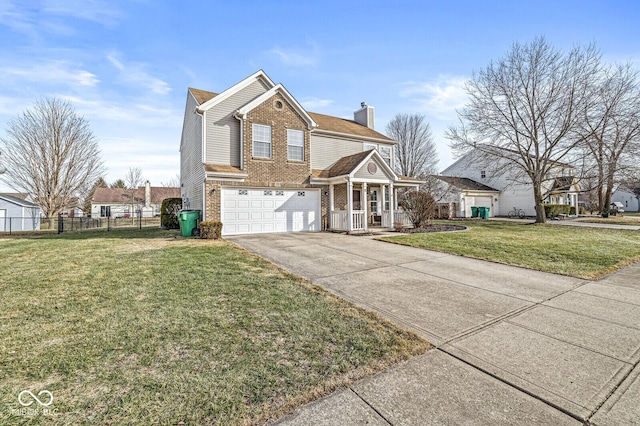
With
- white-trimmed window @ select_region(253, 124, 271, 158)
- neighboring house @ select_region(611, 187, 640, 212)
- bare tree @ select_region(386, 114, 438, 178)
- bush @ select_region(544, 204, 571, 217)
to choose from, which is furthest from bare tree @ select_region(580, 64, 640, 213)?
neighboring house @ select_region(611, 187, 640, 212)

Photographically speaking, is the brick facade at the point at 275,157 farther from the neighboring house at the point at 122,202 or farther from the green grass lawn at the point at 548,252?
the neighboring house at the point at 122,202

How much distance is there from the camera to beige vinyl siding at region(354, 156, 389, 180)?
14.2m

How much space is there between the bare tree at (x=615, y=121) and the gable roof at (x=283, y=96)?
18042 millimetres

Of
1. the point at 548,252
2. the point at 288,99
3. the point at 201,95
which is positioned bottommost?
the point at 548,252

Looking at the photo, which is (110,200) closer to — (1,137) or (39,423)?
(1,137)

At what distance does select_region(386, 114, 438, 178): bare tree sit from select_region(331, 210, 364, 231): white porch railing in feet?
74.1

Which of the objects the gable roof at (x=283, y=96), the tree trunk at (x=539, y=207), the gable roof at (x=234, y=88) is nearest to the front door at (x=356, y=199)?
the gable roof at (x=283, y=96)

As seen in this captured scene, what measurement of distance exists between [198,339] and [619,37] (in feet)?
57.9

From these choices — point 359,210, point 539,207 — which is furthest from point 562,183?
point 359,210

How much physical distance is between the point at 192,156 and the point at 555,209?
109 feet

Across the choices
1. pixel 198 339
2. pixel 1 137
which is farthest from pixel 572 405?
pixel 1 137

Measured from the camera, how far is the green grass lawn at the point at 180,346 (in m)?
2.10

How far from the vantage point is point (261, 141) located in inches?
536

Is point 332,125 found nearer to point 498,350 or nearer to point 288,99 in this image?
point 288,99
